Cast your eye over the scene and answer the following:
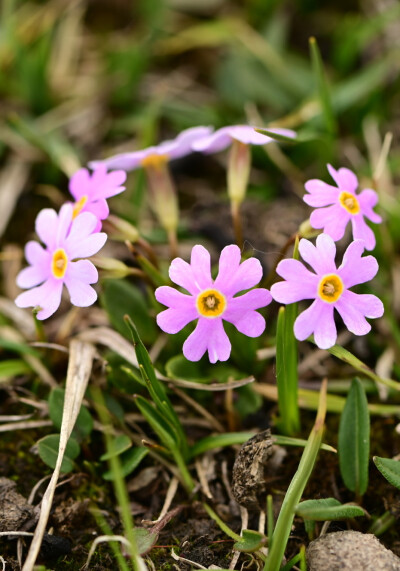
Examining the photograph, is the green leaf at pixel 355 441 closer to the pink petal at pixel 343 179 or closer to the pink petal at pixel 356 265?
the pink petal at pixel 356 265

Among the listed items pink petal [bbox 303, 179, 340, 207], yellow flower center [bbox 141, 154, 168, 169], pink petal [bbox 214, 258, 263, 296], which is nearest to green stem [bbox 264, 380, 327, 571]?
pink petal [bbox 214, 258, 263, 296]

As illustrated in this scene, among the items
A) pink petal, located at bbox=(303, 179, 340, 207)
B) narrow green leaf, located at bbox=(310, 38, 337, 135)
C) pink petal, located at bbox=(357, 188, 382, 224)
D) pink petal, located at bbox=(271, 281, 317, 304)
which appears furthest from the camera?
narrow green leaf, located at bbox=(310, 38, 337, 135)

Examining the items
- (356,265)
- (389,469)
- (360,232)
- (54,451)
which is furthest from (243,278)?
(54,451)

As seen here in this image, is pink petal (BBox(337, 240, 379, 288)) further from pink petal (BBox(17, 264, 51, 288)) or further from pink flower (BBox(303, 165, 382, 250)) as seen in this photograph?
pink petal (BBox(17, 264, 51, 288))

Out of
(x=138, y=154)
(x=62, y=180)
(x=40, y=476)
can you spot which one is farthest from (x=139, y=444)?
(x=62, y=180)

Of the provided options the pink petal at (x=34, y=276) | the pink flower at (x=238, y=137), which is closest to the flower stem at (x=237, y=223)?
the pink flower at (x=238, y=137)

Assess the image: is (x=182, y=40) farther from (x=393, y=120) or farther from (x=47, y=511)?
(x=47, y=511)
